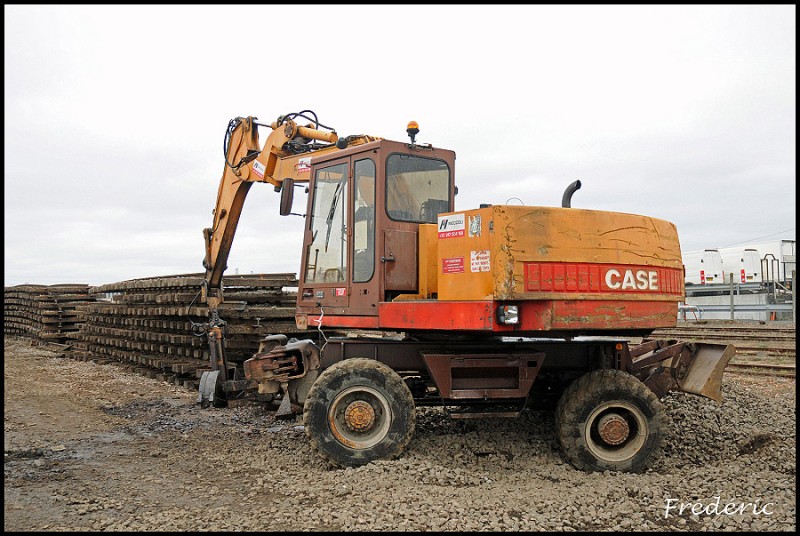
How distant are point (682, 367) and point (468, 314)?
8.83ft

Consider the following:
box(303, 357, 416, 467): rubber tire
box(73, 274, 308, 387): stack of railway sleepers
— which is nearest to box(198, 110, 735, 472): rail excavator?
box(303, 357, 416, 467): rubber tire

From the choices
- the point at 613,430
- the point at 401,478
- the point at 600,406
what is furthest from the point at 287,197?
the point at 613,430

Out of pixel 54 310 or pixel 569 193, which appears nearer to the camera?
pixel 569 193

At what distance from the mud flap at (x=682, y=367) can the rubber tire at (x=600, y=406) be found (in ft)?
1.96

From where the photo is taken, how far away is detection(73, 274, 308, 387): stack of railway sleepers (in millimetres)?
10562

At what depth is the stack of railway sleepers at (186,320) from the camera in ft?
34.7

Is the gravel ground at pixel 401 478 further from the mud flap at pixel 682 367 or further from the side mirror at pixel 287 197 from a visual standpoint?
the side mirror at pixel 287 197

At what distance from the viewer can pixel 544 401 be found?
6.67 metres

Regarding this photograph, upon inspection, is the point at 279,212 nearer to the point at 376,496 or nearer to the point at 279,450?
the point at 279,450

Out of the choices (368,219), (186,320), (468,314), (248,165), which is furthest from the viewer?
(186,320)

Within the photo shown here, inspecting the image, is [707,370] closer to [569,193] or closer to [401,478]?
[569,193]

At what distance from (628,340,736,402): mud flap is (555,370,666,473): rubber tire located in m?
0.60

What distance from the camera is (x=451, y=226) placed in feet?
19.3

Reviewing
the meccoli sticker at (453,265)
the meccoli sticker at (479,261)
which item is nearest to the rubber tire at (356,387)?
the meccoli sticker at (453,265)
